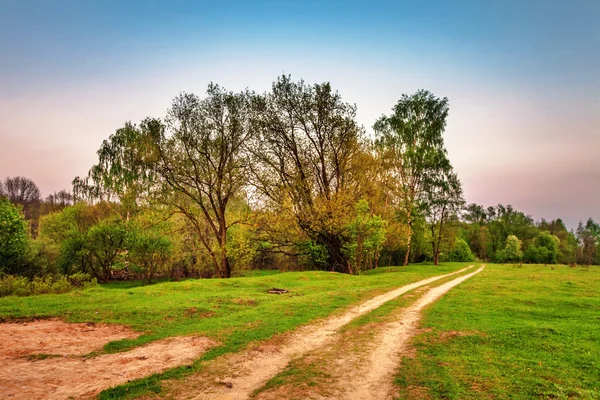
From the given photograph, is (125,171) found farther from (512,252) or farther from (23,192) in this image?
(512,252)

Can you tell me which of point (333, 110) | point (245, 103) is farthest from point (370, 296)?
point (245, 103)

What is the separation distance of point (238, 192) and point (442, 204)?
3237cm

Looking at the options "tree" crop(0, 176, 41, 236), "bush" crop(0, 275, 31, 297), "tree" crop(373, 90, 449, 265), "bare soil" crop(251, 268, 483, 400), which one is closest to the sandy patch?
"bare soil" crop(251, 268, 483, 400)

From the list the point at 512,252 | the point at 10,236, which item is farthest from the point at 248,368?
the point at 512,252

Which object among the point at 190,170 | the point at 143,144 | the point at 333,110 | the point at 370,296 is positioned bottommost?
the point at 370,296

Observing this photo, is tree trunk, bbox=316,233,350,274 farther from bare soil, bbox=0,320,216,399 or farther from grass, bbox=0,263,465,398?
bare soil, bbox=0,320,216,399

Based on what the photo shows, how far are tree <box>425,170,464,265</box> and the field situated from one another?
30085 mm

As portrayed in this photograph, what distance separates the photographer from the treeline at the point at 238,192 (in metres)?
33.4

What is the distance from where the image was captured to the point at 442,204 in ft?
166

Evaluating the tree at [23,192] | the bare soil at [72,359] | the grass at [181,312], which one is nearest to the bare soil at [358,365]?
the grass at [181,312]

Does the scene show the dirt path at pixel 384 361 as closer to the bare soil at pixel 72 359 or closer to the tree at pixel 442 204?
the bare soil at pixel 72 359

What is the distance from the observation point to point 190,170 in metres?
34.0

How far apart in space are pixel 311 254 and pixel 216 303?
863 inches

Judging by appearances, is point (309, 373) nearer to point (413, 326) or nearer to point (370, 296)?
point (413, 326)
